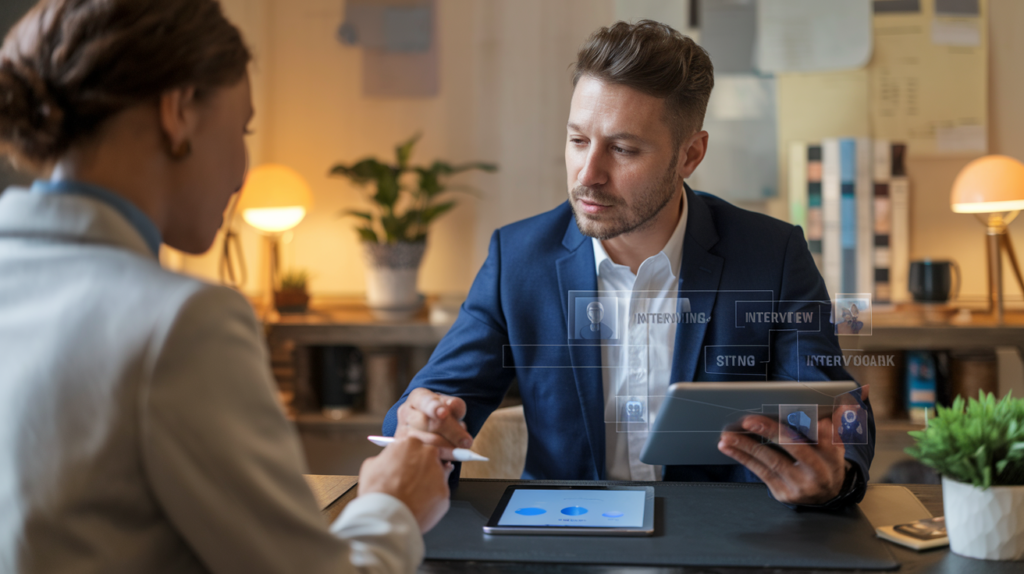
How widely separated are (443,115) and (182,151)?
95.1 inches

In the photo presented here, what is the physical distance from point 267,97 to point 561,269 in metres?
2.11

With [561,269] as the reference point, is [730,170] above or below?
above

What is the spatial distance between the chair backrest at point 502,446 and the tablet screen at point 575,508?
0.32m

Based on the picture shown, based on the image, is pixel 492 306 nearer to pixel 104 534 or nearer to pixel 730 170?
pixel 104 534

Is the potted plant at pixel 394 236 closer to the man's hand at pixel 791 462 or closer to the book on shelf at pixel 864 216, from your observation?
the book on shelf at pixel 864 216

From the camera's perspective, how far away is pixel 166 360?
57cm

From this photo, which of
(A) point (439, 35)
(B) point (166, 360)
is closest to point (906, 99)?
(A) point (439, 35)

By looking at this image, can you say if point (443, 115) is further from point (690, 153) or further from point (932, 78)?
point (932, 78)

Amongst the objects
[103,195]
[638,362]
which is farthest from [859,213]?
[103,195]

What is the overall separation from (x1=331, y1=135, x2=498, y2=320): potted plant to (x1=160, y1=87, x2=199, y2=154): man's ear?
2.00m

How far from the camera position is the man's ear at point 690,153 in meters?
1.52

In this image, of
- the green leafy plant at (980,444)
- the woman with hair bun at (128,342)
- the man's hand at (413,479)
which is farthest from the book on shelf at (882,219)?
the woman with hair bun at (128,342)

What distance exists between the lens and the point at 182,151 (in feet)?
2.31
